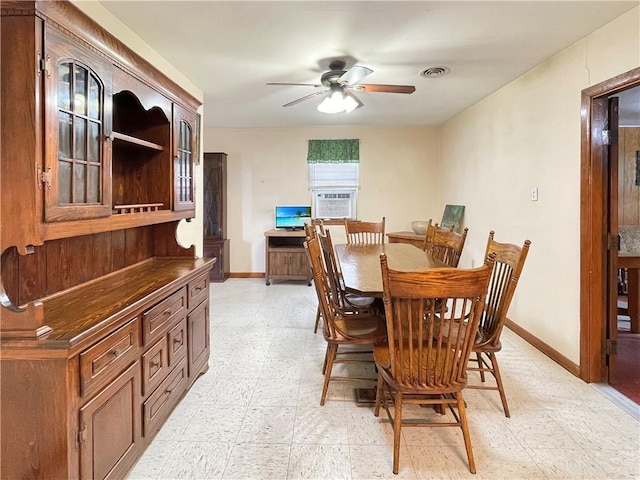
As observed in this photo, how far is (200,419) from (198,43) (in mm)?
2494

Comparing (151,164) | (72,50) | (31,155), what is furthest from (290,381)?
(72,50)

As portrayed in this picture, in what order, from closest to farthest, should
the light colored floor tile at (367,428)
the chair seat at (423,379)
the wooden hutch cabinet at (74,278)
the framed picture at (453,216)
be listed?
the wooden hutch cabinet at (74,278)
the chair seat at (423,379)
the light colored floor tile at (367,428)
the framed picture at (453,216)

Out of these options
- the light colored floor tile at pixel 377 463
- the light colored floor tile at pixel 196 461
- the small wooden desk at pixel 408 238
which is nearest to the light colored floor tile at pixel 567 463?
the light colored floor tile at pixel 377 463

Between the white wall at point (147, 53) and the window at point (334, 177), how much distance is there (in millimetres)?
2284

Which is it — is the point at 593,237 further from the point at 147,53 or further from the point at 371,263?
the point at 147,53

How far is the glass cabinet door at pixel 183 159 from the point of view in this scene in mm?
2475

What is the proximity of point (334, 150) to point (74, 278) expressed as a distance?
15.1 ft

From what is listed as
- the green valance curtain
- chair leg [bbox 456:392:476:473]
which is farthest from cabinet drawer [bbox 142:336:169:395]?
the green valance curtain

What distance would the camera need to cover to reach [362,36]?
102 inches

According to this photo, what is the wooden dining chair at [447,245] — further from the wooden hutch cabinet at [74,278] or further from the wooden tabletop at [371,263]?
Result: the wooden hutch cabinet at [74,278]

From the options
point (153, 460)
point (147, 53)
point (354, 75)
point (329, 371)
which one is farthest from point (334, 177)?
point (153, 460)

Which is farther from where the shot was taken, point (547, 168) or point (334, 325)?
point (547, 168)

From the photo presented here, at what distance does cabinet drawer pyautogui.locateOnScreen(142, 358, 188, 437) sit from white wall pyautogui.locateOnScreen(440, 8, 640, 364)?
8.92ft

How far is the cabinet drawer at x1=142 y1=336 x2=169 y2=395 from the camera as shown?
70.5 inches
